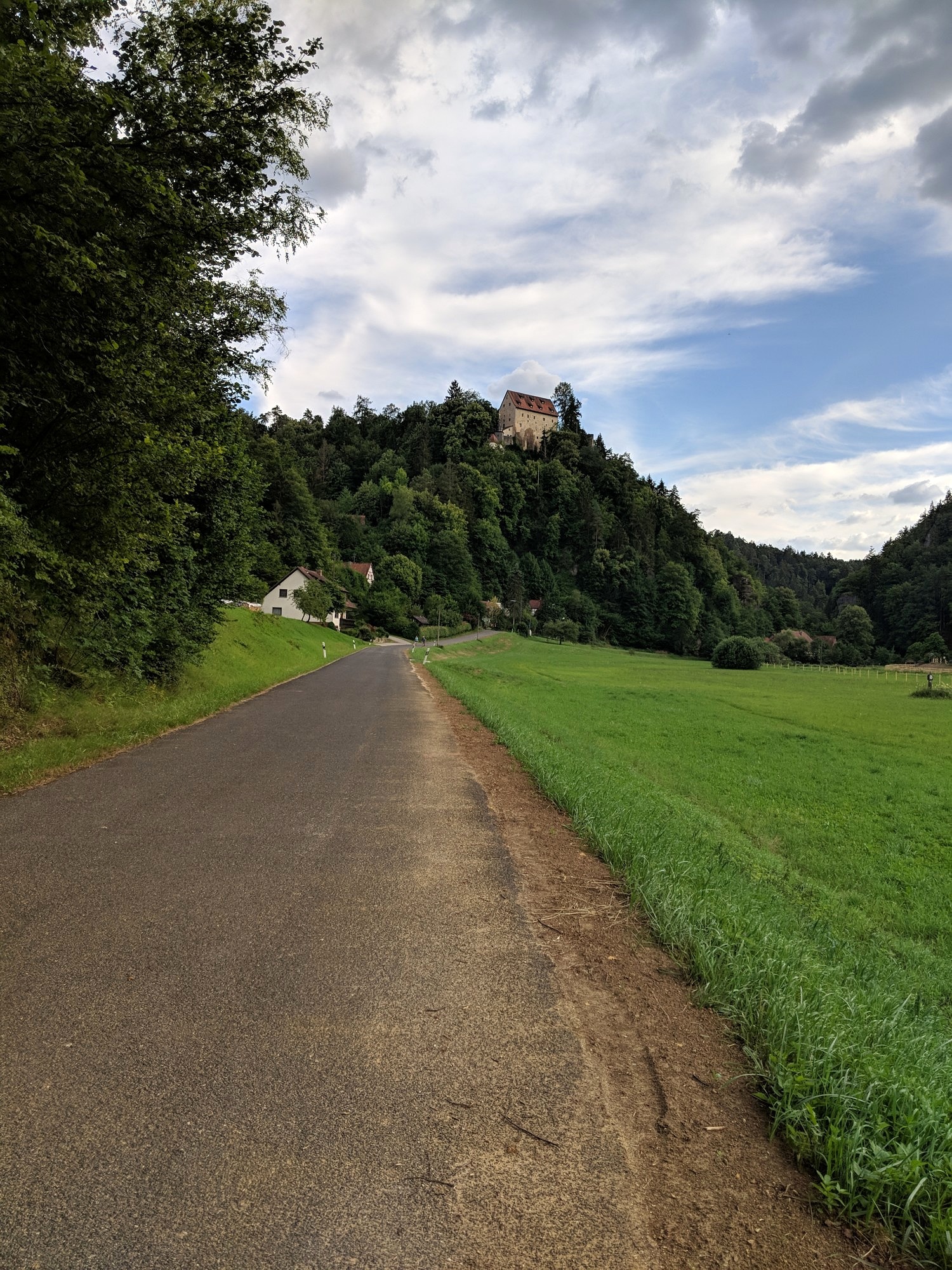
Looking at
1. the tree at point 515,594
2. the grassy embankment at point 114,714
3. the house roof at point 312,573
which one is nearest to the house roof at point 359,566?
the house roof at point 312,573

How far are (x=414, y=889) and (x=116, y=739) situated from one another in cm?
780

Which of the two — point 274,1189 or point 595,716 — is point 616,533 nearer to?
point 595,716

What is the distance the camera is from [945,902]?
926cm

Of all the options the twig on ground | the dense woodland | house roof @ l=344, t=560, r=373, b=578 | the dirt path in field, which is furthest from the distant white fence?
house roof @ l=344, t=560, r=373, b=578

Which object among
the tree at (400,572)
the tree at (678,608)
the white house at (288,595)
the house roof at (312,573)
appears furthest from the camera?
the tree at (678,608)

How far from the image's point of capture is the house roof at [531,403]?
6142 inches

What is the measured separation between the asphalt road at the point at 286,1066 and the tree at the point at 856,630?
142347 millimetres

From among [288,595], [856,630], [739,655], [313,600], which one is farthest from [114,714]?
[856,630]

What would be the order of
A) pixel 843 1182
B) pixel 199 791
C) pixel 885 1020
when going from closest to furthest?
pixel 843 1182, pixel 885 1020, pixel 199 791

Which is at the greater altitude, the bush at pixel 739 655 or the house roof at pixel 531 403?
the house roof at pixel 531 403

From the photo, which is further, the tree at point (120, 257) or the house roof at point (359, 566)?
the house roof at point (359, 566)

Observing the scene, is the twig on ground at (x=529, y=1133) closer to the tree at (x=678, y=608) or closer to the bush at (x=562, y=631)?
the bush at (x=562, y=631)

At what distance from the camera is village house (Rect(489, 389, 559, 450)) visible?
151375mm

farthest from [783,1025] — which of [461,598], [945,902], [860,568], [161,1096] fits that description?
Result: [860,568]
